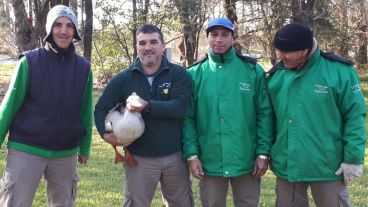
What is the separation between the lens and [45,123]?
12.4 feet

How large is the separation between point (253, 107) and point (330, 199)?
2.86ft

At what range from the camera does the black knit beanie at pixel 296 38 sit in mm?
3621

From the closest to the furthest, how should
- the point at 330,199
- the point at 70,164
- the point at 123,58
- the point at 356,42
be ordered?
the point at 330,199
the point at 70,164
the point at 123,58
the point at 356,42

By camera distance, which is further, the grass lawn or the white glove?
the grass lawn

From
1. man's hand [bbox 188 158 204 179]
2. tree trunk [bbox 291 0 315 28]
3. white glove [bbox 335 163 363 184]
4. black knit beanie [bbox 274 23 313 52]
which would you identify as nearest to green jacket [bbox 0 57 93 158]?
man's hand [bbox 188 158 204 179]

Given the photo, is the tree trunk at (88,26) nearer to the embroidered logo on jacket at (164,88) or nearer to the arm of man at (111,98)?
the arm of man at (111,98)

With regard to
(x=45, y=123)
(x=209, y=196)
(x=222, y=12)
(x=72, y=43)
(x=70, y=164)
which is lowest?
(x=209, y=196)

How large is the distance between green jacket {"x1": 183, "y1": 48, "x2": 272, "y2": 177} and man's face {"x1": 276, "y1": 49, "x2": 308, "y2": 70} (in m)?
0.27

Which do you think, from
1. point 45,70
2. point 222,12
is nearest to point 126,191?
point 45,70

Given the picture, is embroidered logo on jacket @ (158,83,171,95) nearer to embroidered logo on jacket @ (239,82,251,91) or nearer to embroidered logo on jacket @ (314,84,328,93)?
embroidered logo on jacket @ (239,82,251,91)

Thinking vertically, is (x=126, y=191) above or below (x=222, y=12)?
below

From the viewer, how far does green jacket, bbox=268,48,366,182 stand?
3627 millimetres

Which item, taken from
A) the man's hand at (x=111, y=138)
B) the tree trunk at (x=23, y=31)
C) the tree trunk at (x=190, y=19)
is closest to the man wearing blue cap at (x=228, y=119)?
the man's hand at (x=111, y=138)

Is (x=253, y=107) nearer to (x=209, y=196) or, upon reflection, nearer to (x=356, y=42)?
(x=209, y=196)
